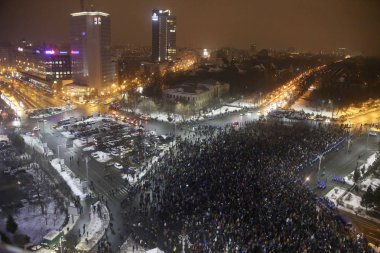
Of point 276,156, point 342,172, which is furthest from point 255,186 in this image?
point 342,172

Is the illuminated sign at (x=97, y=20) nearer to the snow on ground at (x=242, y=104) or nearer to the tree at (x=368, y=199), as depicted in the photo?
the snow on ground at (x=242, y=104)

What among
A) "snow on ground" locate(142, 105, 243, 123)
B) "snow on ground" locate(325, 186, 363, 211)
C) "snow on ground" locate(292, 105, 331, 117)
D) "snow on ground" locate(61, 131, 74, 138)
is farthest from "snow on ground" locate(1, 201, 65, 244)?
"snow on ground" locate(292, 105, 331, 117)

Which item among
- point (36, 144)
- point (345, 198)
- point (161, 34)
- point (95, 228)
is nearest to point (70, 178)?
point (95, 228)

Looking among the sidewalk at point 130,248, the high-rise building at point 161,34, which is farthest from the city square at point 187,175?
the high-rise building at point 161,34

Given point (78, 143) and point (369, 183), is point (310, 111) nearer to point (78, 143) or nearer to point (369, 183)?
point (369, 183)

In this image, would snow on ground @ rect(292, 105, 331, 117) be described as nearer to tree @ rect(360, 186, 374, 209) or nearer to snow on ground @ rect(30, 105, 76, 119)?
tree @ rect(360, 186, 374, 209)

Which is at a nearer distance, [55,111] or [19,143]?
[19,143]

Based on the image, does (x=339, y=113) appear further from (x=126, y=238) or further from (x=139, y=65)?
(x=139, y=65)
